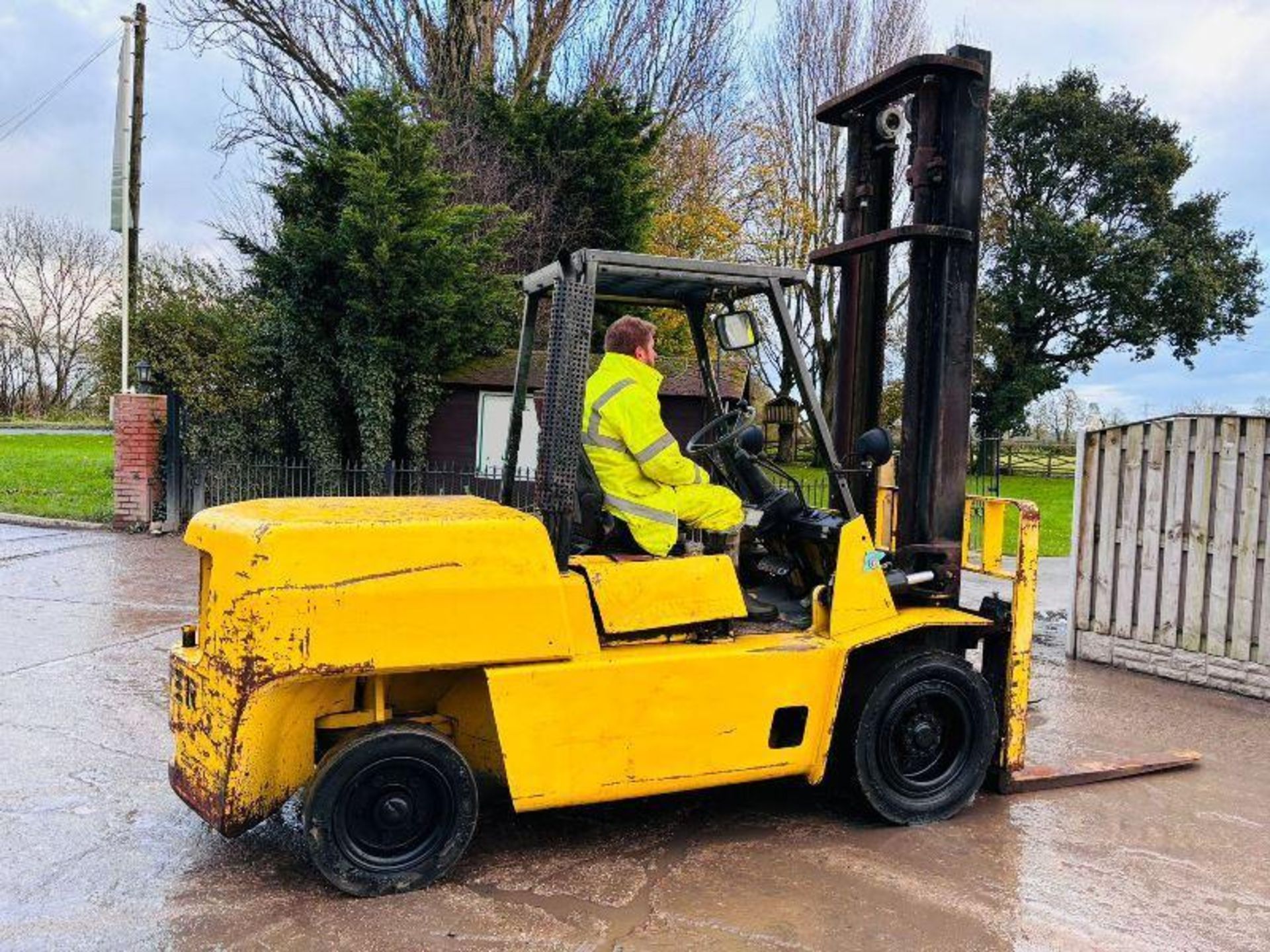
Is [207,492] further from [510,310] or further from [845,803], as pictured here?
[845,803]

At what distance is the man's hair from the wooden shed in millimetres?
5307

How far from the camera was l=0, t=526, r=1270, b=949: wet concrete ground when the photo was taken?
151 inches

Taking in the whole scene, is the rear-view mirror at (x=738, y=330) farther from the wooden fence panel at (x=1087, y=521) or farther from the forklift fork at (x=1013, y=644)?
the wooden fence panel at (x=1087, y=521)

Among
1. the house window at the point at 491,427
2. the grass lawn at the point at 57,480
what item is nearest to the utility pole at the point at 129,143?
the grass lawn at the point at 57,480

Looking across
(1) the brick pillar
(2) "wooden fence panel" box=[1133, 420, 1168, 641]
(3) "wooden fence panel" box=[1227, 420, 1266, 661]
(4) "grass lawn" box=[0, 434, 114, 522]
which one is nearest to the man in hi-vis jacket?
(3) "wooden fence panel" box=[1227, 420, 1266, 661]

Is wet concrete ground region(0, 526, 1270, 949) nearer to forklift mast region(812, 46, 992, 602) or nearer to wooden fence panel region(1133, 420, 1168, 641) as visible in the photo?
forklift mast region(812, 46, 992, 602)

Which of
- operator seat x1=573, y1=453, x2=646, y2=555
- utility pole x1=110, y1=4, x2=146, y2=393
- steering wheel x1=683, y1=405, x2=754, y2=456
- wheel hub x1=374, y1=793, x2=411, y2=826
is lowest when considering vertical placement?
wheel hub x1=374, y1=793, x2=411, y2=826

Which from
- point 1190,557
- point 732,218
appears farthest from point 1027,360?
point 1190,557

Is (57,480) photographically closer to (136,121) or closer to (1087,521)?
(136,121)

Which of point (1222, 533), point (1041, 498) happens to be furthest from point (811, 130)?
point (1222, 533)

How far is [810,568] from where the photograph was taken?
5.25 meters

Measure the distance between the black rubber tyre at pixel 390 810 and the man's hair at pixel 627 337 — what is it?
69.6 inches

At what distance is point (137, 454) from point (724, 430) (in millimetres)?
12110

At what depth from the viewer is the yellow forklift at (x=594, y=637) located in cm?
397
